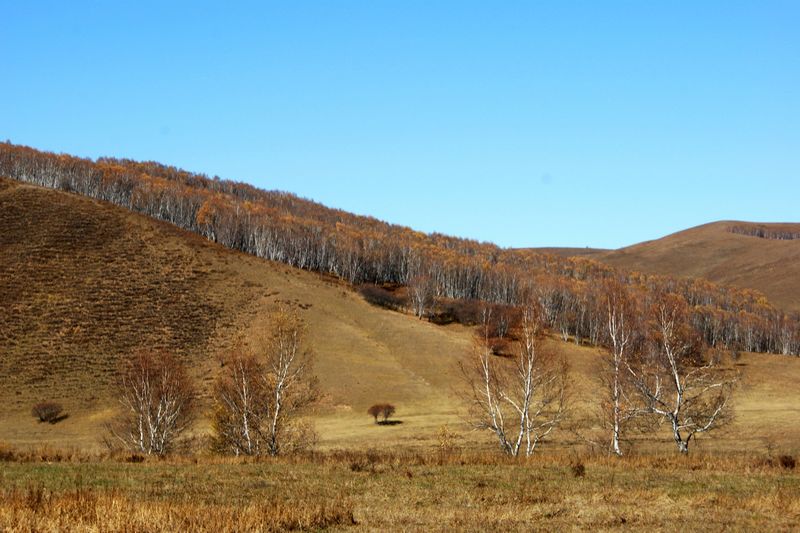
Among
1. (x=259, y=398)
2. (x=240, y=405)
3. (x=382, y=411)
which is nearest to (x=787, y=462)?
(x=259, y=398)

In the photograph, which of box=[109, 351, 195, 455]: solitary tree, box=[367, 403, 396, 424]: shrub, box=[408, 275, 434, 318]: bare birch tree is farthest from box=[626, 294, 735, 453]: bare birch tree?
box=[408, 275, 434, 318]: bare birch tree

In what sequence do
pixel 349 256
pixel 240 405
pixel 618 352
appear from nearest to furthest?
1. pixel 618 352
2. pixel 240 405
3. pixel 349 256

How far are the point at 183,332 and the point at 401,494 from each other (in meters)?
84.3

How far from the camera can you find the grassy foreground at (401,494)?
12.8 metres

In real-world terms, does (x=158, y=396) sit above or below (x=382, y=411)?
above

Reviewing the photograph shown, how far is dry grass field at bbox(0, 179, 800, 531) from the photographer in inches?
Answer: 553

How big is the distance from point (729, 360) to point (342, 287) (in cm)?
6825

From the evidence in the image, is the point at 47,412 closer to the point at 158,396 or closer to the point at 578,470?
the point at 158,396

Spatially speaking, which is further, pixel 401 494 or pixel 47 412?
pixel 47 412

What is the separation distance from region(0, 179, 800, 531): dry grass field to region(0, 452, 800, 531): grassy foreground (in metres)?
0.07

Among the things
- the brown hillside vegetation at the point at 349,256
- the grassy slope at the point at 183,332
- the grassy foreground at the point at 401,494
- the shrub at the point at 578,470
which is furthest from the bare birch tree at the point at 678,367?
the brown hillside vegetation at the point at 349,256

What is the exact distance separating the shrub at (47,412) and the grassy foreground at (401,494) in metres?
49.0

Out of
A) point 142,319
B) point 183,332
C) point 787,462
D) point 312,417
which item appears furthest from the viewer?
point 142,319

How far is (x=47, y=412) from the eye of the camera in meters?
66.9
